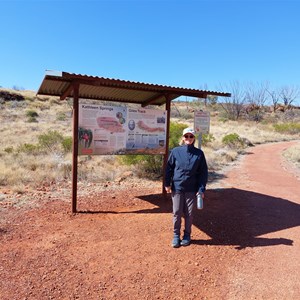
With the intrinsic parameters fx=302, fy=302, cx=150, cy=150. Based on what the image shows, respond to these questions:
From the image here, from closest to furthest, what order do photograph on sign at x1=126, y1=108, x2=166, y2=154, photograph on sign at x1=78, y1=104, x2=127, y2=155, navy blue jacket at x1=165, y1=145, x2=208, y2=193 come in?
1. navy blue jacket at x1=165, y1=145, x2=208, y2=193
2. photograph on sign at x1=78, y1=104, x2=127, y2=155
3. photograph on sign at x1=126, y1=108, x2=166, y2=154

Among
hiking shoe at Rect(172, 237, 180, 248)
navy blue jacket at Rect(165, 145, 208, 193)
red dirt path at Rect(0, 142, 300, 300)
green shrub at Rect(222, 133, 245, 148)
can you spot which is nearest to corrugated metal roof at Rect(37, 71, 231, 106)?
navy blue jacket at Rect(165, 145, 208, 193)

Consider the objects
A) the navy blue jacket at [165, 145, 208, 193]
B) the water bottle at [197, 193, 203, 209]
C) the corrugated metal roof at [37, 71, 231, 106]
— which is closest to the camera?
the water bottle at [197, 193, 203, 209]

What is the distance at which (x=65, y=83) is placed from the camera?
651cm

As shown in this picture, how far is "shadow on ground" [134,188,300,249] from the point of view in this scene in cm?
505

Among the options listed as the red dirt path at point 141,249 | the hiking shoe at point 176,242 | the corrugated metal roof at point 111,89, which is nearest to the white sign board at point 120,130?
the corrugated metal roof at point 111,89

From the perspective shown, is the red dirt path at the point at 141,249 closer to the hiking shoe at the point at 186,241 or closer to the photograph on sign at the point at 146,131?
the hiking shoe at the point at 186,241

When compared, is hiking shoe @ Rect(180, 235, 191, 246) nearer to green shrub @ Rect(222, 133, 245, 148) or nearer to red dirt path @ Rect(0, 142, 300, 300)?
red dirt path @ Rect(0, 142, 300, 300)

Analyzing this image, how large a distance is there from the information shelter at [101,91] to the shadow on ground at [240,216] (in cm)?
161

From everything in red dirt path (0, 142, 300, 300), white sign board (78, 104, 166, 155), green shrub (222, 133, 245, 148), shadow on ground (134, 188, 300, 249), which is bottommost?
red dirt path (0, 142, 300, 300)

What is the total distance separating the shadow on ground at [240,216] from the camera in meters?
5.05

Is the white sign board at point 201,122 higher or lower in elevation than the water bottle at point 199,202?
higher

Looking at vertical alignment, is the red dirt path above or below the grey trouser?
below

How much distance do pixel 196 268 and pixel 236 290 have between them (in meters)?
0.63

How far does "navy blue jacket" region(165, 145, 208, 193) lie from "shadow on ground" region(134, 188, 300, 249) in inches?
37.4
